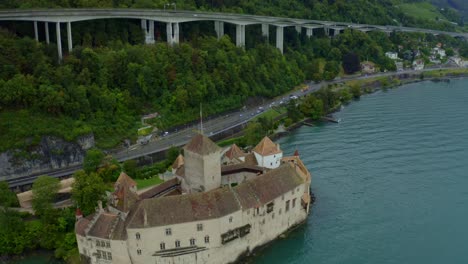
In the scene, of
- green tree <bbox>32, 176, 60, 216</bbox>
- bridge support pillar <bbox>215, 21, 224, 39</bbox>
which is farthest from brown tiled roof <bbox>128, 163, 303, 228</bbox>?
bridge support pillar <bbox>215, 21, 224, 39</bbox>

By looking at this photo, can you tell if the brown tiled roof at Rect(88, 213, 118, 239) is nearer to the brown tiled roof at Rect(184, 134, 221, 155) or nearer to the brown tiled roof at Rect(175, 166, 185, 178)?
the brown tiled roof at Rect(184, 134, 221, 155)

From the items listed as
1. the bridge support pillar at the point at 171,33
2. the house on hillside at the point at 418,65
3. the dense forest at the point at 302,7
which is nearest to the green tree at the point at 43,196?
the dense forest at the point at 302,7

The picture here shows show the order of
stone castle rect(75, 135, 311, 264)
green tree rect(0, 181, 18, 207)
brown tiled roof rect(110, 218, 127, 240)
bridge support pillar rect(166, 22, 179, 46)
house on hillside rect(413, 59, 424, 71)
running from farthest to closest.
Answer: house on hillside rect(413, 59, 424, 71) < bridge support pillar rect(166, 22, 179, 46) < green tree rect(0, 181, 18, 207) < stone castle rect(75, 135, 311, 264) < brown tiled roof rect(110, 218, 127, 240)

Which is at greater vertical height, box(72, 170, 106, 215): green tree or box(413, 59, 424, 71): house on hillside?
box(413, 59, 424, 71): house on hillside

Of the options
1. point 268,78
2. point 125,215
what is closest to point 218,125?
point 268,78

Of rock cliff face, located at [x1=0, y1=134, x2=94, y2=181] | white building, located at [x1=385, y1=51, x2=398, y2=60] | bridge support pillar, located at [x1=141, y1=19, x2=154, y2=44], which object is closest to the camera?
rock cliff face, located at [x1=0, y1=134, x2=94, y2=181]

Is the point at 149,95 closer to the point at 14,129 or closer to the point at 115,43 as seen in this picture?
the point at 115,43
